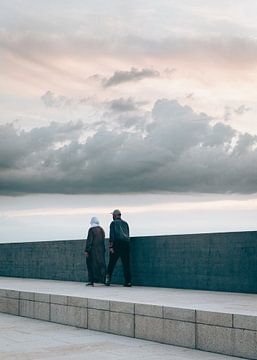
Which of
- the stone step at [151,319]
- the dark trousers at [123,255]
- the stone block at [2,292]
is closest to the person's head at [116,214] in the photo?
the dark trousers at [123,255]

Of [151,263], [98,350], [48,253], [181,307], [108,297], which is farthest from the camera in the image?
[48,253]

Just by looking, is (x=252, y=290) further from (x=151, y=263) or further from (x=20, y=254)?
(x=20, y=254)

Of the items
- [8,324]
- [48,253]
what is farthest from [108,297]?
[48,253]

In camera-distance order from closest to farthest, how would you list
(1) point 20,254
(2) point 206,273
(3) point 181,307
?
1. (3) point 181,307
2. (2) point 206,273
3. (1) point 20,254

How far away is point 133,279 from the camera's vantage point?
1595 centimetres

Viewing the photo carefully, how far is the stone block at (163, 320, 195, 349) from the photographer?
9.45 m

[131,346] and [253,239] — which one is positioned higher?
[253,239]

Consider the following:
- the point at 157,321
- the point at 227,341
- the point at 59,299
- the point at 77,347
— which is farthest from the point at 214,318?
the point at 59,299

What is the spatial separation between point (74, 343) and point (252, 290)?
159 inches

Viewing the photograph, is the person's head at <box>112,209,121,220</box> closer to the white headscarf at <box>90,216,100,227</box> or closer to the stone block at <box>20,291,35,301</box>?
the white headscarf at <box>90,216,100,227</box>

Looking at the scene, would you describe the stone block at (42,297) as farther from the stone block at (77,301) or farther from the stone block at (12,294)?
Answer: the stone block at (12,294)

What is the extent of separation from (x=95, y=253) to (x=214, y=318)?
7.04m

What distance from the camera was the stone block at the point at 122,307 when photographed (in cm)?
1063

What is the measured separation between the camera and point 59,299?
12.7 meters
